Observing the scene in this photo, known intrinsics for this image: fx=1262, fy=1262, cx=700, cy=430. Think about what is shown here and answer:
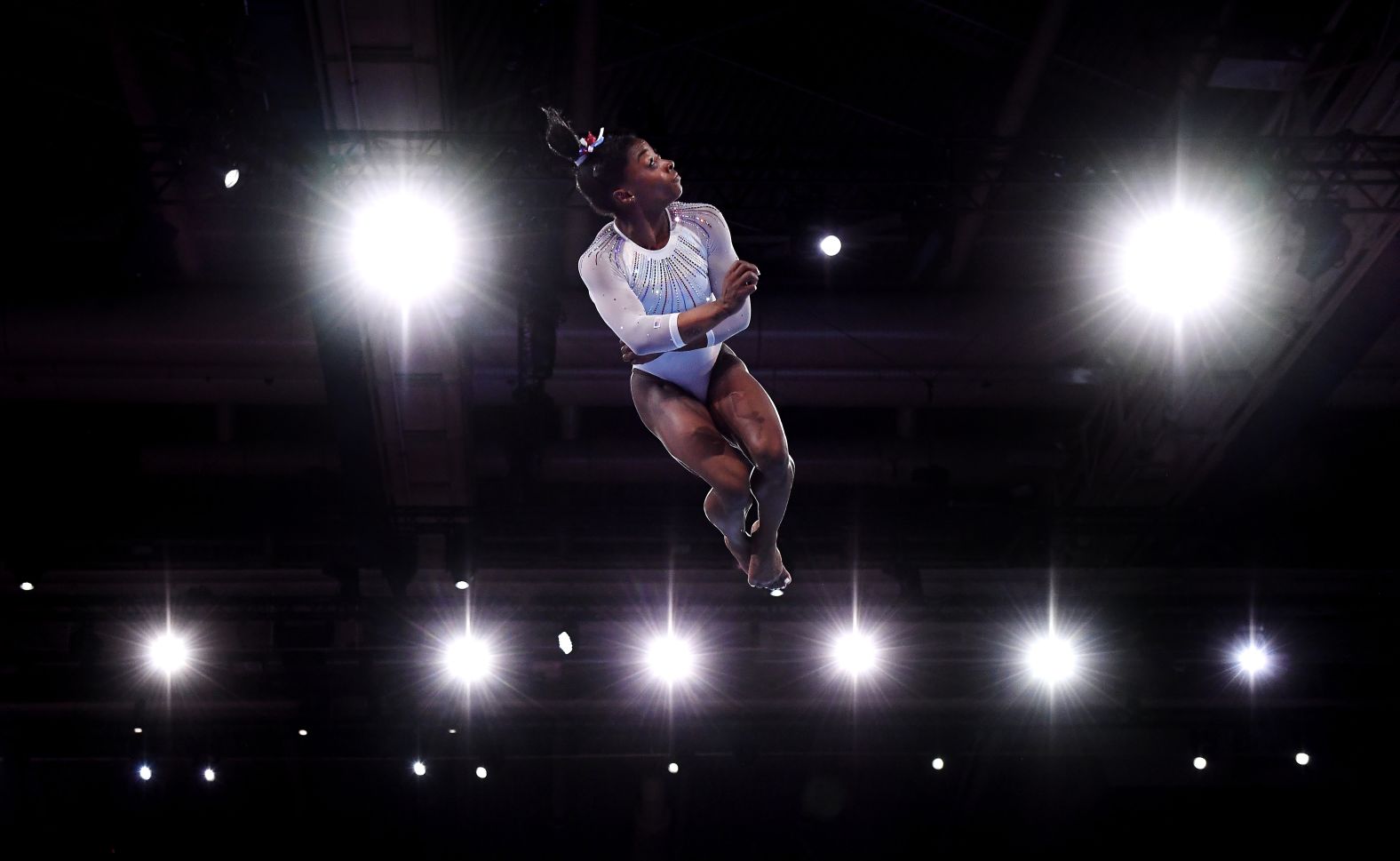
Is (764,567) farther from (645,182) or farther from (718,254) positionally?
(645,182)

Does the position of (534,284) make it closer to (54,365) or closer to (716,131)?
(716,131)

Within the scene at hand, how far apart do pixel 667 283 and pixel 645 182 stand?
36 centimetres

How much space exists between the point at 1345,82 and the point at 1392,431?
14.1 feet

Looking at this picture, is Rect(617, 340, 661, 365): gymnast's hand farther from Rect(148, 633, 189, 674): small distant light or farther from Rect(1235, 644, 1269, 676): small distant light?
Rect(1235, 644, 1269, 676): small distant light

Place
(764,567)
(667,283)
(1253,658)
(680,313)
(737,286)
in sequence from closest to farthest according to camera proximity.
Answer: (737,286) → (680,313) → (667,283) → (764,567) → (1253,658)

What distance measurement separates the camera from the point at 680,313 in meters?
4.32

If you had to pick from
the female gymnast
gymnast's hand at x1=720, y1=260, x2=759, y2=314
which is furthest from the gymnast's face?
gymnast's hand at x1=720, y1=260, x2=759, y2=314

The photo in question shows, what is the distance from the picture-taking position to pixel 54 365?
379 inches

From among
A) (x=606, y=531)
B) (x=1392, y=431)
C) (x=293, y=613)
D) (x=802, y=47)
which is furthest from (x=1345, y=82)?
(x=293, y=613)

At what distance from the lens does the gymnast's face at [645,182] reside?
4.41 metres

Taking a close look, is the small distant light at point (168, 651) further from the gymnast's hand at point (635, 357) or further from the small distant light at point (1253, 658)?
the small distant light at point (1253, 658)

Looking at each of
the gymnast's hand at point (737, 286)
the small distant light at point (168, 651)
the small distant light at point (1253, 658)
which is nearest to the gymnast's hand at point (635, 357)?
the gymnast's hand at point (737, 286)

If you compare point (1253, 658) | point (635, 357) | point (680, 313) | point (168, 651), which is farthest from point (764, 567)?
point (168, 651)

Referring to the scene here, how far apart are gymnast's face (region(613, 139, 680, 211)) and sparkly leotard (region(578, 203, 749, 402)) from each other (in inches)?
6.2
